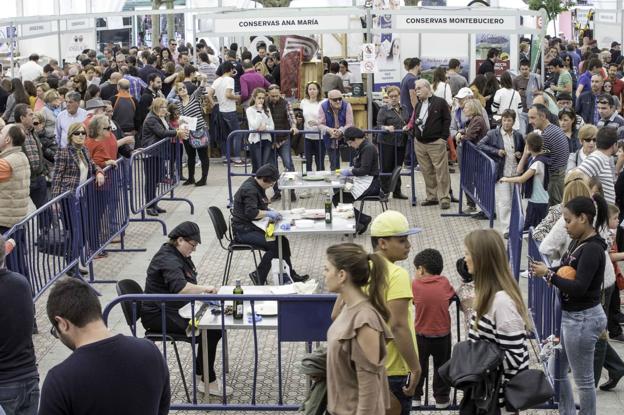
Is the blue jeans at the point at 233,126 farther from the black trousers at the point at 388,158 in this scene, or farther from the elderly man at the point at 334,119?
the black trousers at the point at 388,158

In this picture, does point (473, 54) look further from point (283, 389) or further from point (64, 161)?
point (283, 389)

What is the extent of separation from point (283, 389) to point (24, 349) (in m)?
2.86

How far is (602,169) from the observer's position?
428 inches

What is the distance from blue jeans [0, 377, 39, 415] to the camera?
6391mm

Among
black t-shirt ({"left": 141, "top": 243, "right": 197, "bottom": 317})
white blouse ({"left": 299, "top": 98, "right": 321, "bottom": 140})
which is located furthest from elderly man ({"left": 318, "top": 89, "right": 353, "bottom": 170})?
black t-shirt ({"left": 141, "top": 243, "right": 197, "bottom": 317})

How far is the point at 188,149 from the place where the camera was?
17312 mm

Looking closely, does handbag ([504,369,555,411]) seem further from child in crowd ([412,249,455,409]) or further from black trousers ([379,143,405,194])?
black trousers ([379,143,405,194])

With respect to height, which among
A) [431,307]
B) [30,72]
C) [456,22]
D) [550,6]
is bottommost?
[431,307]

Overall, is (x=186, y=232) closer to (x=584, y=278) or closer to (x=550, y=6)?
(x=584, y=278)

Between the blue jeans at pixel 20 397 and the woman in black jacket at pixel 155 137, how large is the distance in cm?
813

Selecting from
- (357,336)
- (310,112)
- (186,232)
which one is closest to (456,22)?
(310,112)

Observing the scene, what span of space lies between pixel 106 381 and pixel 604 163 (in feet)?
24.4

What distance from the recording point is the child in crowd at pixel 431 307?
7445 mm

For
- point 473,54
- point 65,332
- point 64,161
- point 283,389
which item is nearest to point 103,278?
point 64,161
